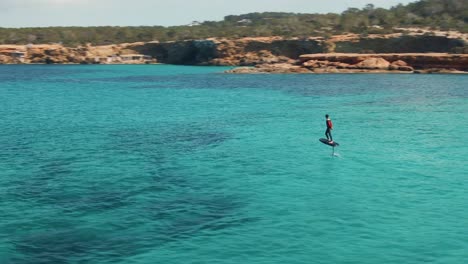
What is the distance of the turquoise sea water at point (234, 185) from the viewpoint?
24.2m

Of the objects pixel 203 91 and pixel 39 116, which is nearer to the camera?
pixel 39 116

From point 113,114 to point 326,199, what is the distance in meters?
44.1

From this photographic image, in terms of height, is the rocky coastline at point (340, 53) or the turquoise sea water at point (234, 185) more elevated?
the rocky coastline at point (340, 53)

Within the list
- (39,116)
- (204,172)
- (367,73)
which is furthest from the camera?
(367,73)

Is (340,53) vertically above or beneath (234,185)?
above

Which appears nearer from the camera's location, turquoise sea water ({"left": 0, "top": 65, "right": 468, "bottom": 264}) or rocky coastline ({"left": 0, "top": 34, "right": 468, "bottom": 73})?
turquoise sea water ({"left": 0, "top": 65, "right": 468, "bottom": 264})

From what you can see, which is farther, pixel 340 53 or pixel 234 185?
pixel 340 53

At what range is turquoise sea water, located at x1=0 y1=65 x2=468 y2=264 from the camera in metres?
24.2

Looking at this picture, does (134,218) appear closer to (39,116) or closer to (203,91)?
(39,116)

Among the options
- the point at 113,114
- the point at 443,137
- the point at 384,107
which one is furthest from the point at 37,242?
the point at 384,107

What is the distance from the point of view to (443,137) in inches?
1978

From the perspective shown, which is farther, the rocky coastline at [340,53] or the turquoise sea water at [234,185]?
the rocky coastline at [340,53]

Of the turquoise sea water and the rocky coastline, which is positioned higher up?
the rocky coastline

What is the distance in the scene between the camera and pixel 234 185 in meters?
34.4
